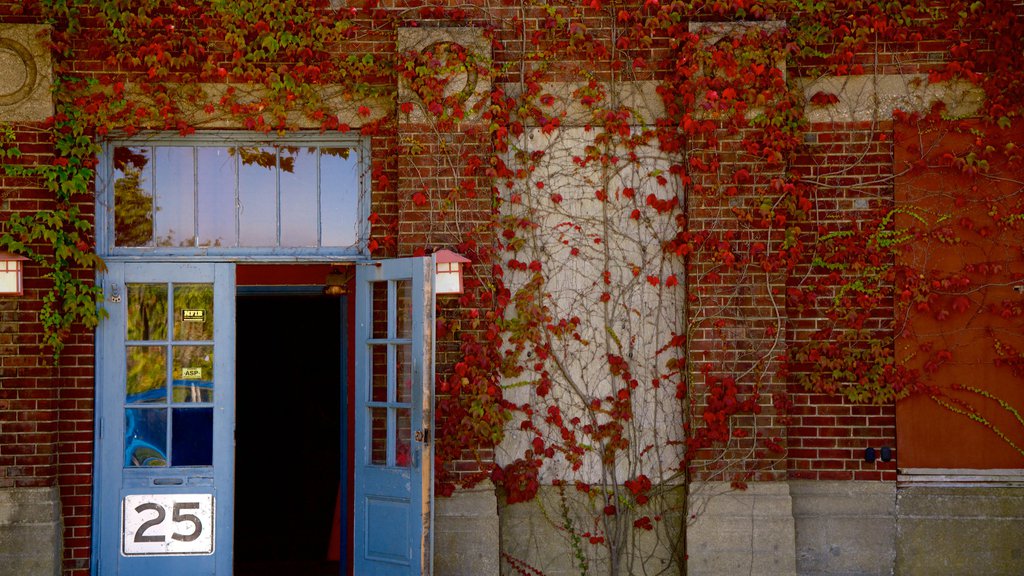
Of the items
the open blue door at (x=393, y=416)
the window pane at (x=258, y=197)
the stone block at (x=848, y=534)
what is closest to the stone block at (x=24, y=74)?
the window pane at (x=258, y=197)

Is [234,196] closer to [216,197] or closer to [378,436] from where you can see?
[216,197]

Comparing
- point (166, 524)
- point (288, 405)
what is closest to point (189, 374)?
point (166, 524)

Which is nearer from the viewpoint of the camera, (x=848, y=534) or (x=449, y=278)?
(x=449, y=278)

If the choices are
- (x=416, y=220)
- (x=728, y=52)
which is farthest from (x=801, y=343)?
(x=416, y=220)

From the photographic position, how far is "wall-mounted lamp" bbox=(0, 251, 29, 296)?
590cm

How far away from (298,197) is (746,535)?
388cm

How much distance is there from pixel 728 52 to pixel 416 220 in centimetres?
241

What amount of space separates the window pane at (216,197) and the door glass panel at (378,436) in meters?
1.61

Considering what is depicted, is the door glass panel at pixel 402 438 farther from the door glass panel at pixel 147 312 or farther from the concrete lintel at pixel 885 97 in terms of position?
the concrete lintel at pixel 885 97

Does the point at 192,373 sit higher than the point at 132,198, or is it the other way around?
the point at 132,198

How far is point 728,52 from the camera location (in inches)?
245

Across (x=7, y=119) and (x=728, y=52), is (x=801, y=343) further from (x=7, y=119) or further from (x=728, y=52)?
(x=7, y=119)

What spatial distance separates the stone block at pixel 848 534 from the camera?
6.22 metres

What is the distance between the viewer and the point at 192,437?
6227mm
